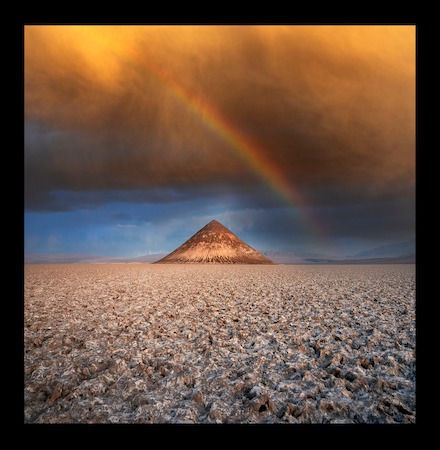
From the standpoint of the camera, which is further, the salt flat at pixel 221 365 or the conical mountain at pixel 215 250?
the conical mountain at pixel 215 250

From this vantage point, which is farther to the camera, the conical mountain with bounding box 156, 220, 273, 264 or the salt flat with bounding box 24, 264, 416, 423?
the conical mountain with bounding box 156, 220, 273, 264

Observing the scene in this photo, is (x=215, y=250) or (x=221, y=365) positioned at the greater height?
(x=221, y=365)
